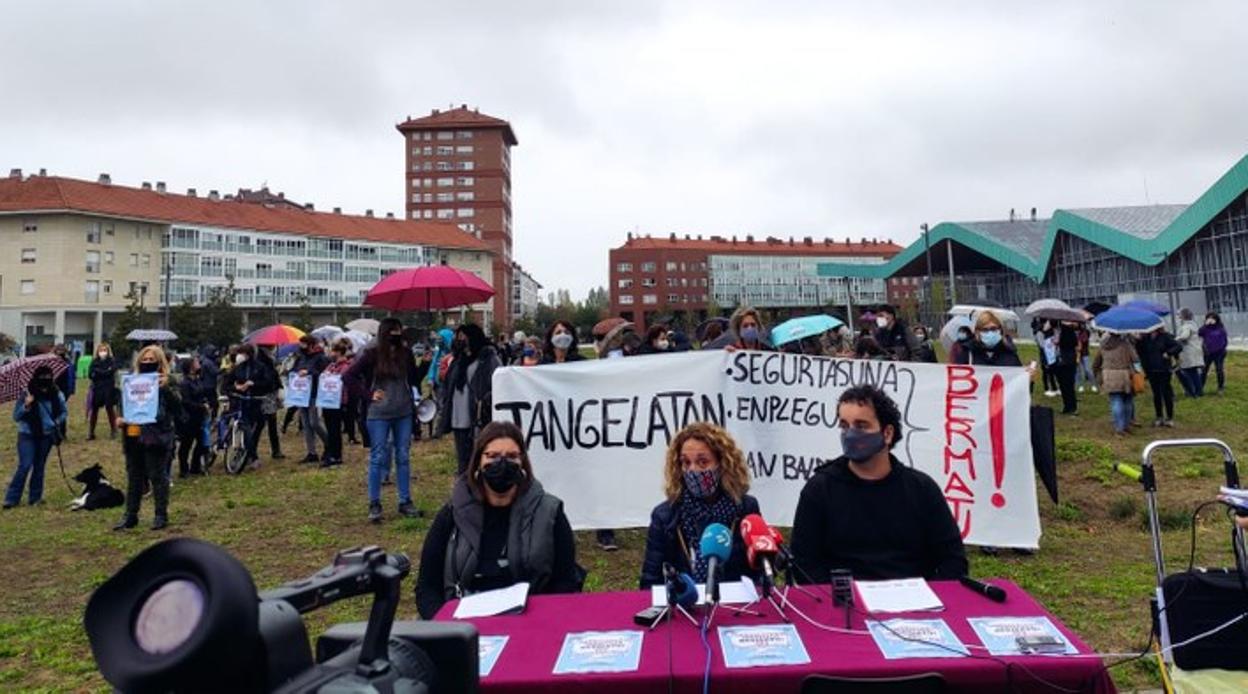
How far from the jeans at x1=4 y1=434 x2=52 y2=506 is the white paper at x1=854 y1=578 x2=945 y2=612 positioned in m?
10.1

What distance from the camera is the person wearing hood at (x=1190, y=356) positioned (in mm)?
13734

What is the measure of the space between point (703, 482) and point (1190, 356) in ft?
48.9

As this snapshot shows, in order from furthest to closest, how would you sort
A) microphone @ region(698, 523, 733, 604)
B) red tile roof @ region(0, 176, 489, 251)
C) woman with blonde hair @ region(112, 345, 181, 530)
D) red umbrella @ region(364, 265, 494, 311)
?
red tile roof @ region(0, 176, 489, 251) → red umbrella @ region(364, 265, 494, 311) → woman with blonde hair @ region(112, 345, 181, 530) → microphone @ region(698, 523, 733, 604)

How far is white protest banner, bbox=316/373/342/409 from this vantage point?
35.1 ft

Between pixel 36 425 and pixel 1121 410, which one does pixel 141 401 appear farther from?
pixel 1121 410

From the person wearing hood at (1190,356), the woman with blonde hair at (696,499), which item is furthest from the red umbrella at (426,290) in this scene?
the person wearing hood at (1190,356)

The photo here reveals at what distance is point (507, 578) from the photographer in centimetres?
350

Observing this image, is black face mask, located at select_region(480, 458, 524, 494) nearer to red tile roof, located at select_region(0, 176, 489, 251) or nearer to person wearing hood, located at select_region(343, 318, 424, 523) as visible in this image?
person wearing hood, located at select_region(343, 318, 424, 523)

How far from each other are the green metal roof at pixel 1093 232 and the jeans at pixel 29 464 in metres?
47.7

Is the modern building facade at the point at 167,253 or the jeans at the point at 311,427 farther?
the modern building facade at the point at 167,253

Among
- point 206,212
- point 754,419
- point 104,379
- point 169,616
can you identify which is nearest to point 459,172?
point 206,212

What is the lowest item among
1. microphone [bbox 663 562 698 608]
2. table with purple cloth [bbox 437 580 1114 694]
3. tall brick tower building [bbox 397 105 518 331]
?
table with purple cloth [bbox 437 580 1114 694]

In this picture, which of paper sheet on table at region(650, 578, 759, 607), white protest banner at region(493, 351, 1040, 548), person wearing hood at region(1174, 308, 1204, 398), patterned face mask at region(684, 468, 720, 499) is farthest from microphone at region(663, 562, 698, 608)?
person wearing hood at region(1174, 308, 1204, 398)

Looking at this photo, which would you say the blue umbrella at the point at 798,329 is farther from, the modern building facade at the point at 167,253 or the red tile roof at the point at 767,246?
the red tile roof at the point at 767,246
